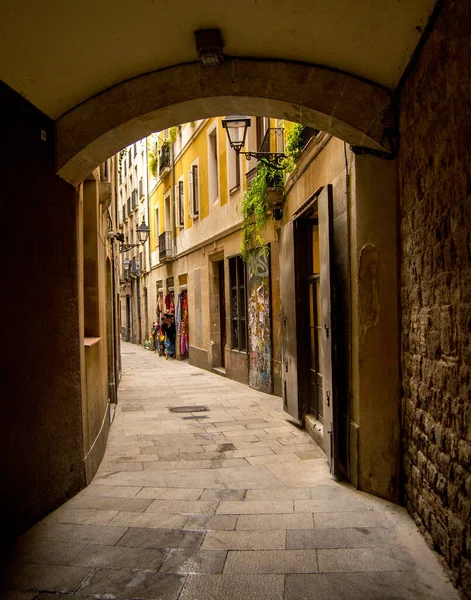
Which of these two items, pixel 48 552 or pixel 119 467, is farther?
pixel 119 467

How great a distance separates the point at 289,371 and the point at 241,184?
5.35 m

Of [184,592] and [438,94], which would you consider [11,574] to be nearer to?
[184,592]

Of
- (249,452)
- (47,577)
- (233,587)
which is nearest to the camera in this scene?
(233,587)

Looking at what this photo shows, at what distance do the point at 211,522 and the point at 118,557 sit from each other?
31.6 inches

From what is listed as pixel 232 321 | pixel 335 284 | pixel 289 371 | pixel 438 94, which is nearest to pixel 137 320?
pixel 232 321

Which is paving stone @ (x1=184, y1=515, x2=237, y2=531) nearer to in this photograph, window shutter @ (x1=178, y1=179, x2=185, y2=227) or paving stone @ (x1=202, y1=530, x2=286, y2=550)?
paving stone @ (x1=202, y1=530, x2=286, y2=550)

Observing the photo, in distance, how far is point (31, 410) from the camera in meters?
4.11

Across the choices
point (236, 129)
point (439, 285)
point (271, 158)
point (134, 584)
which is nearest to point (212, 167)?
point (271, 158)

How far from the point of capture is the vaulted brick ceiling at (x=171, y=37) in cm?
335

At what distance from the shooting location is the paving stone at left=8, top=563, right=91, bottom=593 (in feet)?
9.98

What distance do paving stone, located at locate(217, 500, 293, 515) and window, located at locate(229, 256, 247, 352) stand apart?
23.3 ft

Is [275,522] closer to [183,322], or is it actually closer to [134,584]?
[134,584]

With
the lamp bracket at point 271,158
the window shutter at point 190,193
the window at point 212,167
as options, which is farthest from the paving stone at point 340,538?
the window shutter at point 190,193

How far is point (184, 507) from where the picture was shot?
170 inches
